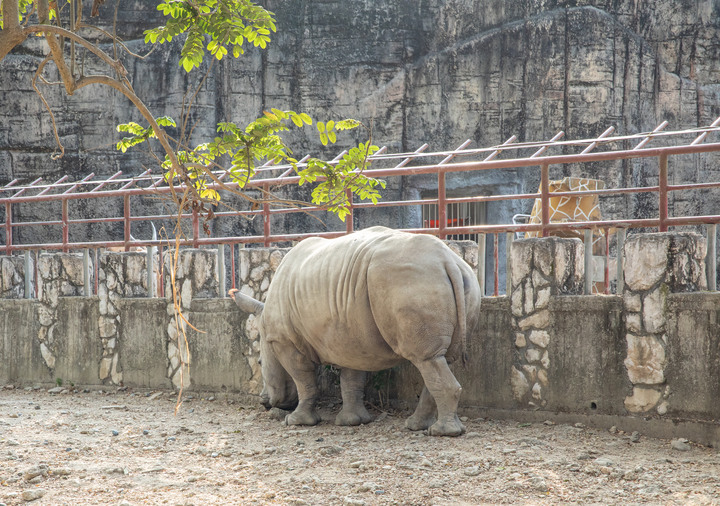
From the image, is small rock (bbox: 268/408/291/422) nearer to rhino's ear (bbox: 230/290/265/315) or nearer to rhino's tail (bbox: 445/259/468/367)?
rhino's ear (bbox: 230/290/265/315)

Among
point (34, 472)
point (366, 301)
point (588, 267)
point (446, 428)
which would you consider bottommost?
point (34, 472)

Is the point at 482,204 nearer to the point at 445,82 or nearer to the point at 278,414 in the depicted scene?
the point at 445,82

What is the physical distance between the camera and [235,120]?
16.1 m

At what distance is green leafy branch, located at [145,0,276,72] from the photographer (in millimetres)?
3991

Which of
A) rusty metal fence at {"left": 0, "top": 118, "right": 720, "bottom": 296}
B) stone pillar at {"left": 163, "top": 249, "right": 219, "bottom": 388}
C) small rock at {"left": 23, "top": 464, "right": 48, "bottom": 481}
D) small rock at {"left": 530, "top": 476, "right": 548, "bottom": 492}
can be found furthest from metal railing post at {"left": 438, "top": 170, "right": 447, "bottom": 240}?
small rock at {"left": 23, "top": 464, "right": 48, "bottom": 481}

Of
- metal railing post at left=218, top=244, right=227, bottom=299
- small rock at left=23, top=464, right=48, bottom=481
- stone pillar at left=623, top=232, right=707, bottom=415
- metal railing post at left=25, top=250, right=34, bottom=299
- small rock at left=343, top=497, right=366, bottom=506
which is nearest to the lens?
small rock at left=343, top=497, right=366, bottom=506

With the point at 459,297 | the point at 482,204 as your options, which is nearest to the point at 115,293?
the point at 459,297

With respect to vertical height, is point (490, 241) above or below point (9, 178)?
below

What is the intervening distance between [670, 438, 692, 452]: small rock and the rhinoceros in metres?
1.37

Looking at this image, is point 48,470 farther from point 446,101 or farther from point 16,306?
point 446,101

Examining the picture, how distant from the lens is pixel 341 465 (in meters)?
5.00

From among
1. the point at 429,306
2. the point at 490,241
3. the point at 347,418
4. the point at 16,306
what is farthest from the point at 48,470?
the point at 490,241

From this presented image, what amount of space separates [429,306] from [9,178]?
12844mm

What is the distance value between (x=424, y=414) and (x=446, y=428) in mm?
331
